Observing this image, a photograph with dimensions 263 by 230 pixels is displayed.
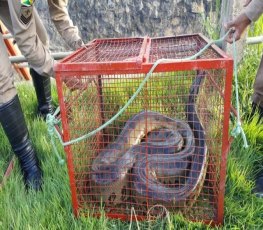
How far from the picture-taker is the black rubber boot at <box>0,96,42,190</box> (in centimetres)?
237

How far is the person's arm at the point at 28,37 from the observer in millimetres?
2113

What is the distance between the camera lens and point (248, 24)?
2186 mm

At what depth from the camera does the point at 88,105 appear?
246 cm

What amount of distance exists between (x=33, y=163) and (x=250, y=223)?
153 cm

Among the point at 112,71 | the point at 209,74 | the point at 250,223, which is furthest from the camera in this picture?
the point at 209,74

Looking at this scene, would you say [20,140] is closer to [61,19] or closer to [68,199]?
[68,199]

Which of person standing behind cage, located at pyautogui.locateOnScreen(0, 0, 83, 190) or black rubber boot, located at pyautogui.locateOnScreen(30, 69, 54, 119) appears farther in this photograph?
black rubber boot, located at pyautogui.locateOnScreen(30, 69, 54, 119)

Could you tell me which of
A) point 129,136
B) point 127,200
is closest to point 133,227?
point 127,200

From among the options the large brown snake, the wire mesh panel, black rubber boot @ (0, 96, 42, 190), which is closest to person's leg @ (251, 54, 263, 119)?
the wire mesh panel

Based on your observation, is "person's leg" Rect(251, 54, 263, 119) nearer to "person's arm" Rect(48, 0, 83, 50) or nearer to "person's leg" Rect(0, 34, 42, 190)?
"person's arm" Rect(48, 0, 83, 50)

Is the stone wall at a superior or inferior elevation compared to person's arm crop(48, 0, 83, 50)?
inferior

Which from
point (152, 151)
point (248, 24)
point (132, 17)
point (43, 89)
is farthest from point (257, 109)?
point (132, 17)

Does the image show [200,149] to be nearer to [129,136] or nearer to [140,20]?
[129,136]

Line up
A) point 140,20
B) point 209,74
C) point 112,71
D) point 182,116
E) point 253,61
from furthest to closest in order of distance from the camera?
point 140,20 → point 253,61 → point 182,116 → point 209,74 → point 112,71
